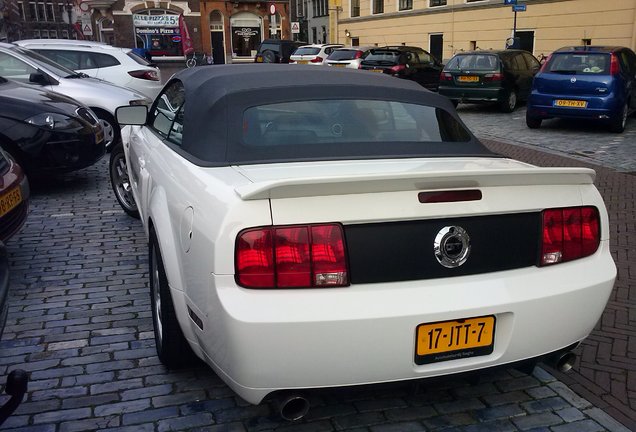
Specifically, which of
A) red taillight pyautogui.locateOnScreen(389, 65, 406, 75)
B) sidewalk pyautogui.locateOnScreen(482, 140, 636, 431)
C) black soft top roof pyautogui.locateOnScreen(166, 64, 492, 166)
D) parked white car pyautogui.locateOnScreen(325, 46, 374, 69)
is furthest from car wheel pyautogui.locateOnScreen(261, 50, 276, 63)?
black soft top roof pyautogui.locateOnScreen(166, 64, 492, 166)

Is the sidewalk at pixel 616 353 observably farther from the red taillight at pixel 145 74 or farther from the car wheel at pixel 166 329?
the red taillight at pixel 145 74

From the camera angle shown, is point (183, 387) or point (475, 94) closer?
point (183, 387)

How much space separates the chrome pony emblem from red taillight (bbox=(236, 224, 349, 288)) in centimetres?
39

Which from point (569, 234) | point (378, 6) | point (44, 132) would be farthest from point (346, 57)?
point (569, 234)

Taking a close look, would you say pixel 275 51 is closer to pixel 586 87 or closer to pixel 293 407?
pixel 586 87

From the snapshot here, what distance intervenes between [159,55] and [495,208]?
47.2m

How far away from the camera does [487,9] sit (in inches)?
1013

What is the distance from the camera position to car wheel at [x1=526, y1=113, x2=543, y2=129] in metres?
11.9

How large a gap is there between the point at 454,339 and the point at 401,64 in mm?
16470

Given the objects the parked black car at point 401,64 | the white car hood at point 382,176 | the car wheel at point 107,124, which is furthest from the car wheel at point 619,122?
the white car hood at point 382,176

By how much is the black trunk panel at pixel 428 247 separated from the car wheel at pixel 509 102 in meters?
12.8

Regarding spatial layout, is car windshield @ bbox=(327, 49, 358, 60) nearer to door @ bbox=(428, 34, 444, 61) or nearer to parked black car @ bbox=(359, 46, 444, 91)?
parked black car @ bbox=(359, 46, 444, 91)

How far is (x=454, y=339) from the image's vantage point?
7.75 ft

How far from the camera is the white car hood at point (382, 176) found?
2201mm
